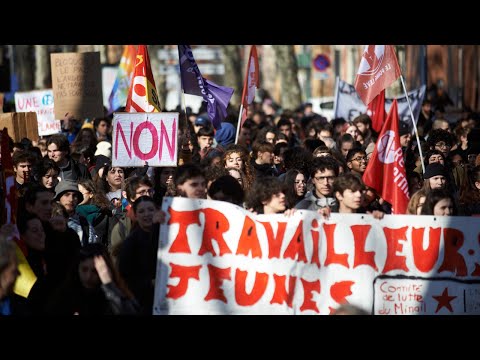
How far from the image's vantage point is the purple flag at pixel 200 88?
12.3 metres

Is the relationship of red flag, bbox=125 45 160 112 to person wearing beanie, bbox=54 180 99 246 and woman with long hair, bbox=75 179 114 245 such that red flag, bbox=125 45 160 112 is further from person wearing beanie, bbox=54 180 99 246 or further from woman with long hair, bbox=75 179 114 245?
person wearing beanie, bbox=54 180 99 246

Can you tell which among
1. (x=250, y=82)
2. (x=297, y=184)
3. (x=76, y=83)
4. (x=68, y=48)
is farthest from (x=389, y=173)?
(x=68, y=48)

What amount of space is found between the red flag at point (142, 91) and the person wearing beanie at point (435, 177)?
123 inches

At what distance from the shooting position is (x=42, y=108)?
16.1 m

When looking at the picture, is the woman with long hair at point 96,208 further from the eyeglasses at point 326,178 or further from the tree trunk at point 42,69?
the tree trunk at point 42,69

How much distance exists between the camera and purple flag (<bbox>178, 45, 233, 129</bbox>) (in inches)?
486

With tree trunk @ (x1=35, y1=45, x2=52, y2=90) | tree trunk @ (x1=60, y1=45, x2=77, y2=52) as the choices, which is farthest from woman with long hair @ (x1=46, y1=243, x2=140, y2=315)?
tree trunk @ (x1=60, y1=45, x2=77, y2=52)

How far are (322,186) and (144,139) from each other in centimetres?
178

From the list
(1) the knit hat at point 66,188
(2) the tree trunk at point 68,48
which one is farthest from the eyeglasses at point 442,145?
(2) the tree trunk at point 68,48
